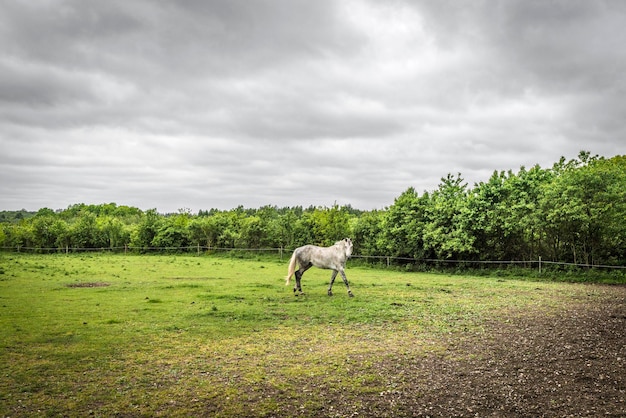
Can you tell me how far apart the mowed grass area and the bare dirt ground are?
52 centimetres

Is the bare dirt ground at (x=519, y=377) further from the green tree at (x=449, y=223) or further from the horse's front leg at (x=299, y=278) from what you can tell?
the green tree at (x=449, y=223)

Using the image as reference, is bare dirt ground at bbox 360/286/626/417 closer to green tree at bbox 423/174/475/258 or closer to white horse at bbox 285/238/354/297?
white horse at bbox 285/238/354/297

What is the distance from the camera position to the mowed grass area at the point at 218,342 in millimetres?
6594

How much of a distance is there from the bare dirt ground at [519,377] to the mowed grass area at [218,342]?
1.70 feet

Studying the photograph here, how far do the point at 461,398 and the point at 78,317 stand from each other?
10759 mm

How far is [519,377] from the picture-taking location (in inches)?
297

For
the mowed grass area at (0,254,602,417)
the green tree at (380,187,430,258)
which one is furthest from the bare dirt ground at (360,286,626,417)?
the green tree at (380,187,430,258)

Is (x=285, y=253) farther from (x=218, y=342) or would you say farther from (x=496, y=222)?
(x=218, y=342)

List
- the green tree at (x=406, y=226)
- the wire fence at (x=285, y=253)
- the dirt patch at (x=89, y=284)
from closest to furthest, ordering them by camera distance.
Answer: the dirt patch at (x=89, y=284) → the wire fence at (x=285, y=253) → the green tree at (x=406, y=226)

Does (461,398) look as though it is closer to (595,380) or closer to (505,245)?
(595,380)

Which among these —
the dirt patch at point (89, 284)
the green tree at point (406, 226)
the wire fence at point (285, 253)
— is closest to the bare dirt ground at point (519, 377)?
the dirt patch at point (89, 284)

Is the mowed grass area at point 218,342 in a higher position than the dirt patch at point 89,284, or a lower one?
lower

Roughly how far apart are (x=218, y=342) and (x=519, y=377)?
6.33 m

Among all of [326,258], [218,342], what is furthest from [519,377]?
[326,258]
